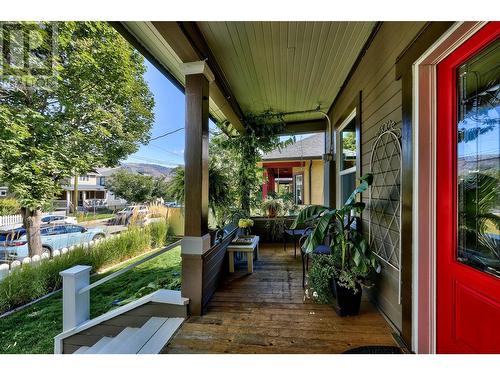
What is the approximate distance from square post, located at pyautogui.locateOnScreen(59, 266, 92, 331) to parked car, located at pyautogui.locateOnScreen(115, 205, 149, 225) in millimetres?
1313

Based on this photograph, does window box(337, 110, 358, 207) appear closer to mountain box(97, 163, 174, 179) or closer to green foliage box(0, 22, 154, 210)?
Result: mountain box(97, 163, 174, 179)

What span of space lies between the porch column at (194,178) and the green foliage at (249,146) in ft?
8.40

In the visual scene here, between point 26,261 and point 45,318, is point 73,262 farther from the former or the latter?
point 45,318

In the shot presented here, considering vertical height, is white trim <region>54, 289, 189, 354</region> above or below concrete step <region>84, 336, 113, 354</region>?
above

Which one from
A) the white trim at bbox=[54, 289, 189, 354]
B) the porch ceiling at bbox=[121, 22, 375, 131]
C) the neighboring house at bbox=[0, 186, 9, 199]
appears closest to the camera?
the porch ceiling at bbox=[121, 22, 375, 131]

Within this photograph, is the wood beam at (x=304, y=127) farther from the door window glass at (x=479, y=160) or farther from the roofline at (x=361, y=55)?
the door window glass at (x=479, y=160)

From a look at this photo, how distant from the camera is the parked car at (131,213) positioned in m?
3.51

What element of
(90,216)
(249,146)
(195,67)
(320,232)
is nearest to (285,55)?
(195,67)

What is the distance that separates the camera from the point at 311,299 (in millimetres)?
2506

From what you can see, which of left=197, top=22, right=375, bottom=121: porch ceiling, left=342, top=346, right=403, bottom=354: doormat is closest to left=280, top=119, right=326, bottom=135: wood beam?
left=197, top=22, right=375, bottom=121: porch ceiling

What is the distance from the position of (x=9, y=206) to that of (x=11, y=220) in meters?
0.19

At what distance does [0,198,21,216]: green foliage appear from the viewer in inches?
103

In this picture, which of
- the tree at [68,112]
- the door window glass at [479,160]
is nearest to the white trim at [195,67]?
the tree at [68,112]
